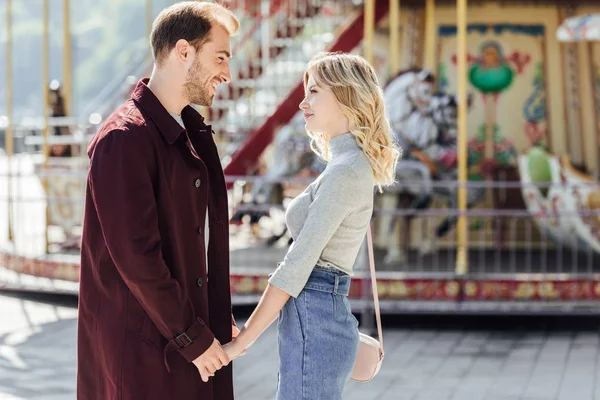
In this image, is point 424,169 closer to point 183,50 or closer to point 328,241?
point 328,241

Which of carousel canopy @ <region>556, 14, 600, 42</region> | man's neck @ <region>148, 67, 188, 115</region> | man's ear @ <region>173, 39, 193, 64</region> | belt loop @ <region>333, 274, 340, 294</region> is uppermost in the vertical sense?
carousel canopy @ <region>556, 14, 600, 42</region>

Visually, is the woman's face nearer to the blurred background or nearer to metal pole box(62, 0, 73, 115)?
the blurred background

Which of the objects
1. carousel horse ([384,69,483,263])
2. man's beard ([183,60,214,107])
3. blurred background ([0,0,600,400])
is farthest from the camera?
carousel horse ([384,69,483,263])

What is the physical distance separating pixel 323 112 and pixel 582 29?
7074 millimetres

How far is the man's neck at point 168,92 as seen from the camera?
338 cm

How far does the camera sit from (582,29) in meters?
9.99

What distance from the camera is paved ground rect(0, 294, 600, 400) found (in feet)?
22.9

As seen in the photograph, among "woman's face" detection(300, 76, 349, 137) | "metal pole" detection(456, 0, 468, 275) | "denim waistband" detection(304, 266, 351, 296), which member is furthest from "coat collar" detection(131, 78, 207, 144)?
"metal pole" detection(456, 0, 468, 275)

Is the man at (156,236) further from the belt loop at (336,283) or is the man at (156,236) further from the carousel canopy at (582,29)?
the carousel canopy at (582,29)

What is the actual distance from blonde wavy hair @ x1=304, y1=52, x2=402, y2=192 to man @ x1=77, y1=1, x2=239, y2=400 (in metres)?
0.30

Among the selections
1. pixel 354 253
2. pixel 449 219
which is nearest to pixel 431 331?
pixel 449 219

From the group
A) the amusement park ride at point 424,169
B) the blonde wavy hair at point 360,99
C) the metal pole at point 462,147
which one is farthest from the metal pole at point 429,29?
the blonde wavy hair at point 360,99

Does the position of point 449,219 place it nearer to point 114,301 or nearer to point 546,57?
point 546,57

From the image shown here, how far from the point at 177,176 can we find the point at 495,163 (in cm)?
875
